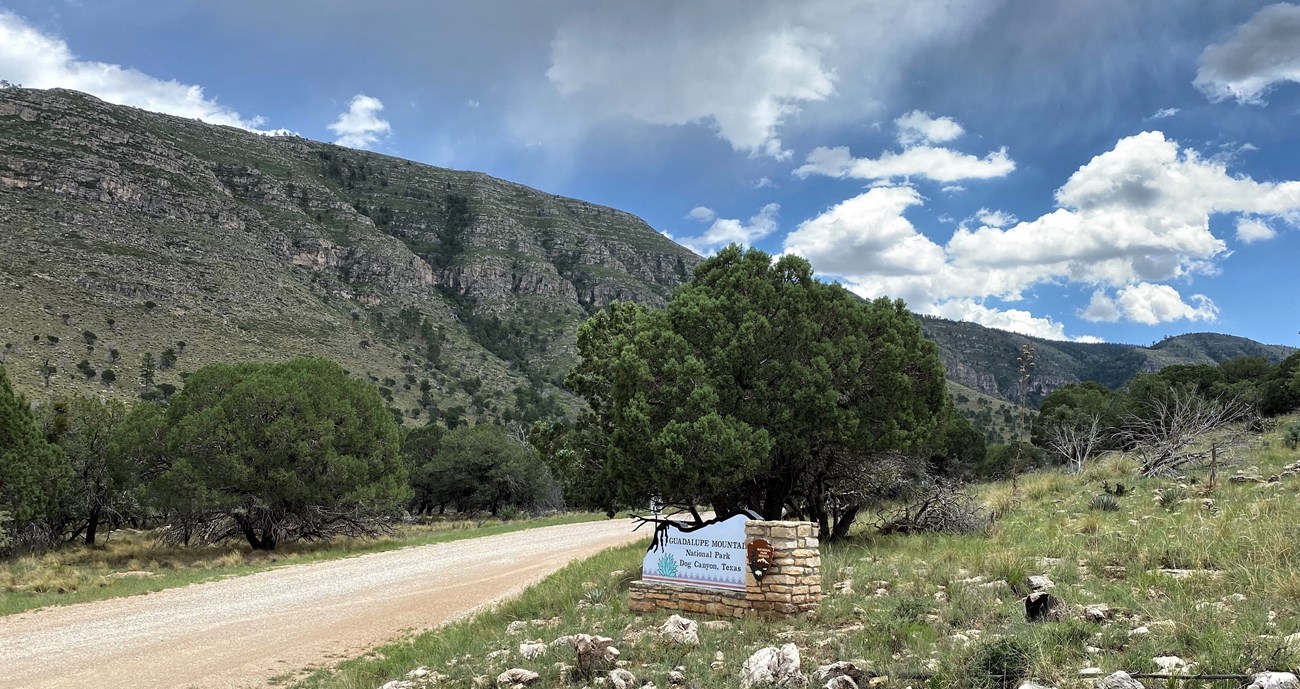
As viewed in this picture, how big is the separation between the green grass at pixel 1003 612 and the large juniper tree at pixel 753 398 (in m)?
2.12

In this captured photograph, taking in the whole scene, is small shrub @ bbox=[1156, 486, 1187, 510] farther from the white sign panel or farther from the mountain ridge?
the mountain ridge

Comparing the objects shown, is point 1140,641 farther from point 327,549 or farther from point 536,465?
point 536,465

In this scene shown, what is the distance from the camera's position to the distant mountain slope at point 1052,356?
490 ft

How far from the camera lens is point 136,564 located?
2077 centimetres

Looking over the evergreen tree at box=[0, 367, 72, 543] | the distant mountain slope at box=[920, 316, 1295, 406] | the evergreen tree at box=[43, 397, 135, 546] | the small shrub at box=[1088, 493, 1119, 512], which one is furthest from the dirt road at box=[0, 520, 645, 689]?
the distant mountain slope at box=[920, 316, 1295, 406]

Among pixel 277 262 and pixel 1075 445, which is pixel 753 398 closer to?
pixel 1075 445

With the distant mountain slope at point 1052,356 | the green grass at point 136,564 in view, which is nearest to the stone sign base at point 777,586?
the green grass at point 136,564

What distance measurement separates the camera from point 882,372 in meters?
14.3

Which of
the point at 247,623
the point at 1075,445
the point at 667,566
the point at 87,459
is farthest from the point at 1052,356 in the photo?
the point at 247,623

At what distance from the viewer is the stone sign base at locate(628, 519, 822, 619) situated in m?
8.08

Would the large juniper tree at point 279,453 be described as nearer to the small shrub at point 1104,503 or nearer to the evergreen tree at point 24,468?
the evergreen tree at point 24,468

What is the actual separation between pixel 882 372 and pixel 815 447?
2.06 metres

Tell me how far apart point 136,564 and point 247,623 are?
11.8 m

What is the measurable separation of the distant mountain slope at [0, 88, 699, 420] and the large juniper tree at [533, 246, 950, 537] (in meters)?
54.5
